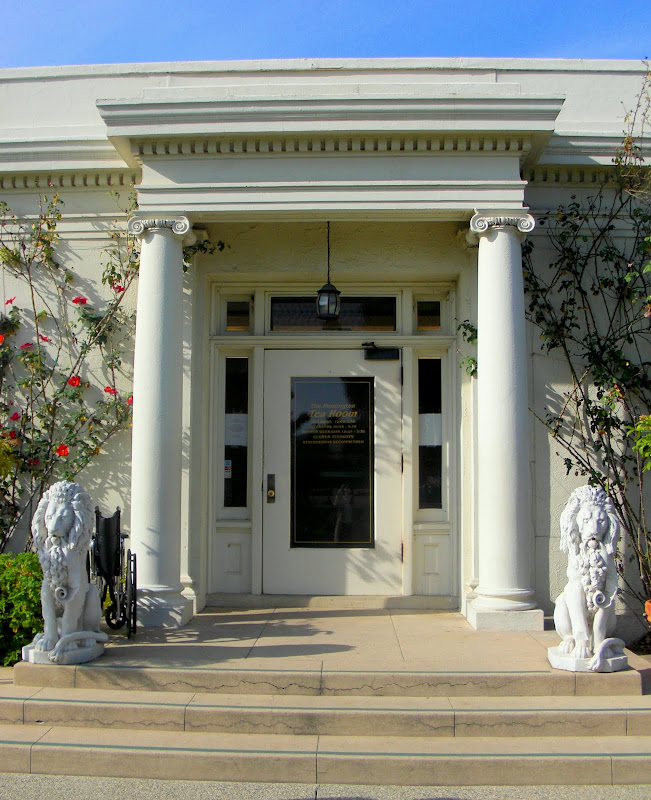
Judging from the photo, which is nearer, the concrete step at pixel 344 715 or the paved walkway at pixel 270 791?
the paved walkway at pixel 270 791

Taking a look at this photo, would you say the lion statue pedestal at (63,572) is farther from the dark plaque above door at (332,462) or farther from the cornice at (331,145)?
the cornice at (331,145)

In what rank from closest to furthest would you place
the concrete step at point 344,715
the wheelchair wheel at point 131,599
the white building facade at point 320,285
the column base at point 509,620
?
1. the concrete step at point 344,715
2. the wheelchair wheel at point 131,599
3. the column base at point 509,620
4. the white building facade at point 320,285

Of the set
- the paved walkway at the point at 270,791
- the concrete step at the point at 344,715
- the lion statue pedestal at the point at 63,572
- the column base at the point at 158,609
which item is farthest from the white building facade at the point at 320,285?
the paved walkway at the point at 270,791

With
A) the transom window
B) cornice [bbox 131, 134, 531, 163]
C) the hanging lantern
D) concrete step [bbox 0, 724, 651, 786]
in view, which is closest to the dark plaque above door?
the transom window

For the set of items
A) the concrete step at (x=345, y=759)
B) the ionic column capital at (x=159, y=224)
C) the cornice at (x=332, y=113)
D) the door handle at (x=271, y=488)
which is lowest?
the concrete step at (x=345, y=759)

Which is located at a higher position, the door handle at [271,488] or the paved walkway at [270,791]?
the door handle at [271,488]

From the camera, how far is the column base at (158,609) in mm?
5953

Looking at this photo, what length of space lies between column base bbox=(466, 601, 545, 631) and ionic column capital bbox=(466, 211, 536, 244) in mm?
3069

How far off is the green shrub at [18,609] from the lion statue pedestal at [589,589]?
11.9 feet

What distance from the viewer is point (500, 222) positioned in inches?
245

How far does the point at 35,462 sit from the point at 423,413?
12.0 ft

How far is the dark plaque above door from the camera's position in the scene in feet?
23.5

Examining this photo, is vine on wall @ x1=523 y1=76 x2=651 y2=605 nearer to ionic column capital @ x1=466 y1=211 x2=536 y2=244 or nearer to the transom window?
ionic column capital @ x1=466 y1=211 x2=536 y2=244

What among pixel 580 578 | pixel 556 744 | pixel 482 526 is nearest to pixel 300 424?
pixel 482 526
